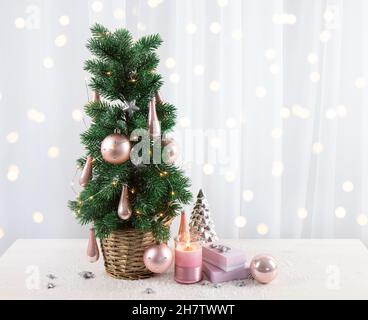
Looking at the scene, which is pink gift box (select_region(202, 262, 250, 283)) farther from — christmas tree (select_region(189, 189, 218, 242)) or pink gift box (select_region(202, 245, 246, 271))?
christmas tree (select_region(189, 189, 218, 242))

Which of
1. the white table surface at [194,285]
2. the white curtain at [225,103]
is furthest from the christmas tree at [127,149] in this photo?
the white curtain at [225,103]

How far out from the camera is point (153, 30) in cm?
153

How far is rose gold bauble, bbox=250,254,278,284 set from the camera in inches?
45.6

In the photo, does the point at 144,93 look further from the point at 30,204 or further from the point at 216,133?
the point at 30,204

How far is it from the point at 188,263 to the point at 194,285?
5 cm

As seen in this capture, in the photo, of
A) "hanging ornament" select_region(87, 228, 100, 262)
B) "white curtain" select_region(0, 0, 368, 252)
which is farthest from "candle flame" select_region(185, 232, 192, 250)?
"white curtain" select_region(0, 0, 368, 252)

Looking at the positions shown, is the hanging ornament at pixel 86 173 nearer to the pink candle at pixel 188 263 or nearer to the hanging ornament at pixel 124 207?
the hanging ornament at pixel 124 207

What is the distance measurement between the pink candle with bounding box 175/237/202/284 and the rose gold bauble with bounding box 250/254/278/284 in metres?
0.13

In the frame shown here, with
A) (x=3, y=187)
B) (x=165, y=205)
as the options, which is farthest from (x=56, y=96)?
(x=165, y=205)

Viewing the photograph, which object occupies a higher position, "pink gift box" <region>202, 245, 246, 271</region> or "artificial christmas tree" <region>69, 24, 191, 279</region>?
"artificial christmas tree" <region>69, 24, 191, 279</region>

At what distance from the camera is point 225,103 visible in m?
1.55

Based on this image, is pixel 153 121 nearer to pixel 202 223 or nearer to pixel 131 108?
pixel 131 108

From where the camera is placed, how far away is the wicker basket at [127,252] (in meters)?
1.19
